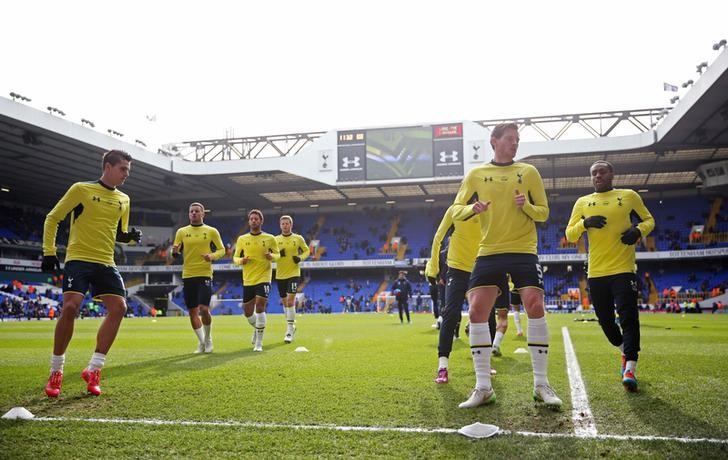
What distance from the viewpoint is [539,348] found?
4852 mm

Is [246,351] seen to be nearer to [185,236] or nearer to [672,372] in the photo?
[185,236]

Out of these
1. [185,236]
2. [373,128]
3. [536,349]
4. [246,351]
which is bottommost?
[246,351]

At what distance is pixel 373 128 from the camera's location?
132 feet

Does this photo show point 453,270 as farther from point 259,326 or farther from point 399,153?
point 399,153

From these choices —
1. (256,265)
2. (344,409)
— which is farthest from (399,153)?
(344,409)

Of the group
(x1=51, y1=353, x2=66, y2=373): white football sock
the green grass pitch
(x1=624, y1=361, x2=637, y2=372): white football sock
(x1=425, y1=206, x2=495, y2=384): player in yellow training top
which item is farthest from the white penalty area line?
(x1=425, y1=206, x2=495, y2=384): player in yellow training top

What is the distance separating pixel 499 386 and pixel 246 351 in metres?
5.47

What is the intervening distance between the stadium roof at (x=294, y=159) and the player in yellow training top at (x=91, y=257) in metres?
25.9

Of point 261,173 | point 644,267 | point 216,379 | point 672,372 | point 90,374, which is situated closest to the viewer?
point 90,374

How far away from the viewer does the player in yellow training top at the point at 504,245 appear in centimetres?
481

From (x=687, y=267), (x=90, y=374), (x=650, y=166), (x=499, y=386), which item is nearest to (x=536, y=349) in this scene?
(x=499, y=386)

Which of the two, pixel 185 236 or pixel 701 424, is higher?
pixel 185 236

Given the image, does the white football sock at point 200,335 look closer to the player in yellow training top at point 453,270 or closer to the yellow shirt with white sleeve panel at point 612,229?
the player in yellow training top at point 453,270

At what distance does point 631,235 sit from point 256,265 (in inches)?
262
